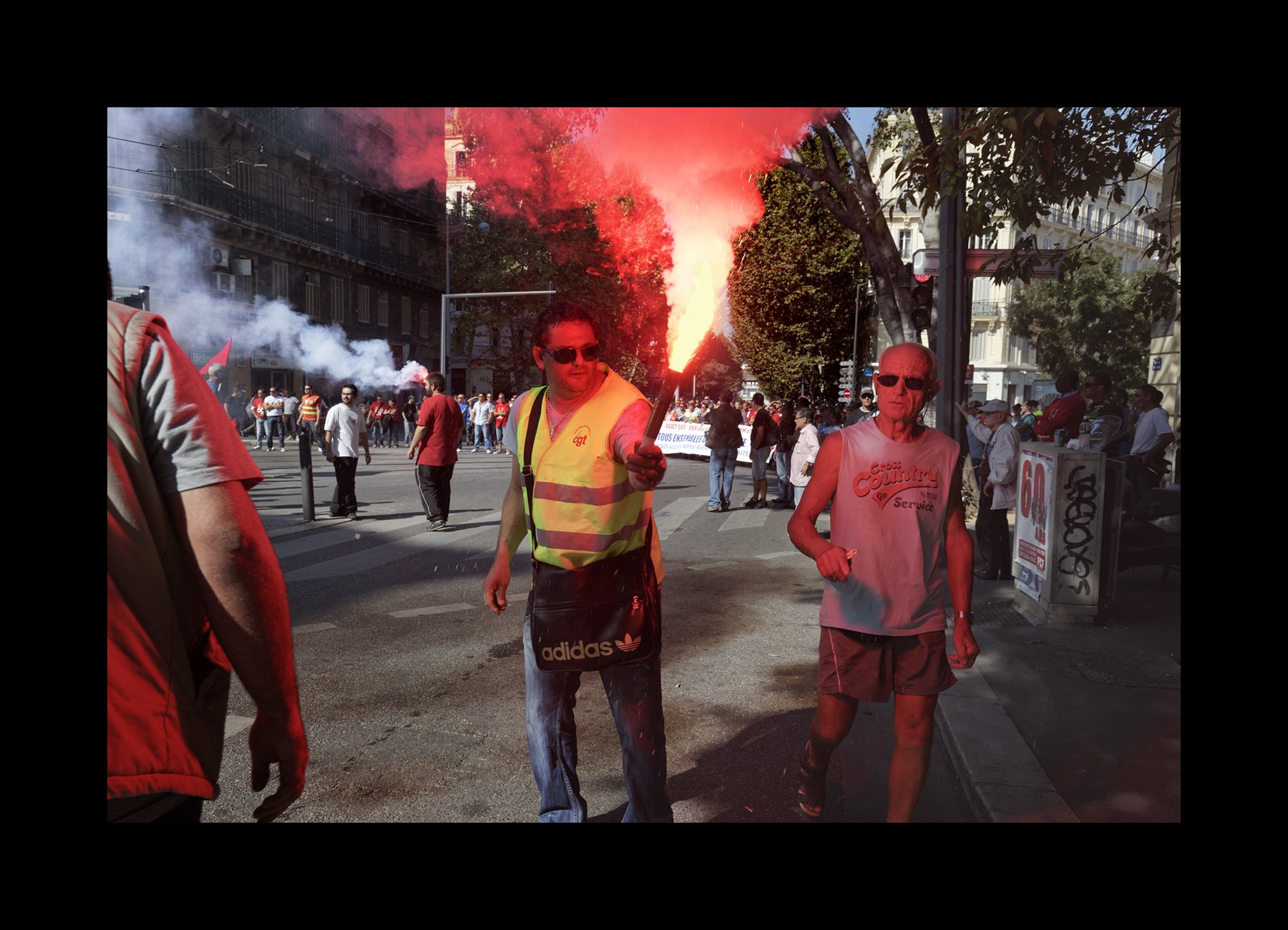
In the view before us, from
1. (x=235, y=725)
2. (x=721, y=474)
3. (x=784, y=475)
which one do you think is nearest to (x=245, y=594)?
(x=235, y=725)

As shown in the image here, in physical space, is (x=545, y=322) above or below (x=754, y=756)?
above

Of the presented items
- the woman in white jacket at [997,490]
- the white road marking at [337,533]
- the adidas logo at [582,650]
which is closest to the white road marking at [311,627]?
the white road marking at [337,533]

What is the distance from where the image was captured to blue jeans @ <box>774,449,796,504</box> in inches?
611

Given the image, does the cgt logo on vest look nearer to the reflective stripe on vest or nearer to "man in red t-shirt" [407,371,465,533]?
the reflective stripe on vest

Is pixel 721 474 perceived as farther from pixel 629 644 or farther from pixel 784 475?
pixel 629 644

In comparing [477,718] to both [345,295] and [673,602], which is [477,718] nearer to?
[673,602]

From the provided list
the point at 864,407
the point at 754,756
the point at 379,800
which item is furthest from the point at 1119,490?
the point at 864,407

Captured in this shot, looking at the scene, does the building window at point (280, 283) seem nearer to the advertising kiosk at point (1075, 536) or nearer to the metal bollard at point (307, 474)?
the metal bollard at point (307, 474)

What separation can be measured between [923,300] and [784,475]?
821 cm

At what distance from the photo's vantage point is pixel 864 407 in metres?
18.7

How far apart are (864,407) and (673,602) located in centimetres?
1224

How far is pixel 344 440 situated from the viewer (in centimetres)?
1117

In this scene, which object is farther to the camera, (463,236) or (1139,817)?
(463,236)

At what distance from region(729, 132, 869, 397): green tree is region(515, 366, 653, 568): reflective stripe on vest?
6866 millimetres
